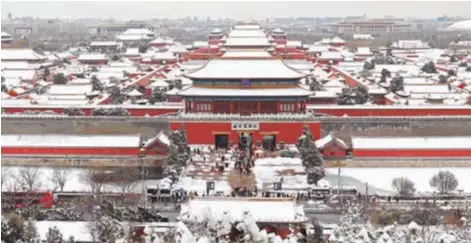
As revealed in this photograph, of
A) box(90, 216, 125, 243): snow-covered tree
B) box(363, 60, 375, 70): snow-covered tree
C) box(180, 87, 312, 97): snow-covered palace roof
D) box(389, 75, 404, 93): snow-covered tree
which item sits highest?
box(363, 60, 375, 70): snow-covered tree

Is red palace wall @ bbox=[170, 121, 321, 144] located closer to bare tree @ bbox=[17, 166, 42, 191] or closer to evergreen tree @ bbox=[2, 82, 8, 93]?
bare tree @ bbox=[17, 166, 42, 191]

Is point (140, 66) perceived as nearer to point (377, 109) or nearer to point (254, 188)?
point (377, 109)

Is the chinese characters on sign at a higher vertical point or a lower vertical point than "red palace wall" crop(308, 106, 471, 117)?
lower

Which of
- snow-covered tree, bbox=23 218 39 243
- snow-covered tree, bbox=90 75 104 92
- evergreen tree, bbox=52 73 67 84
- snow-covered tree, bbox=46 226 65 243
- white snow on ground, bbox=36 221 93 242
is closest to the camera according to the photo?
snow-covered tree, bbox=46 226 65 243

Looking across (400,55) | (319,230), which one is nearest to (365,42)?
(400,55)

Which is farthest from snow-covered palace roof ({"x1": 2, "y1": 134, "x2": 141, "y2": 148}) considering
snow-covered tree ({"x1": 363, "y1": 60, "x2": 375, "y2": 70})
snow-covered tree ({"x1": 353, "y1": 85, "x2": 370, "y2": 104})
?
snow-covered tree ({"x1": 363, "y1": 60, "x2": 375, "y2": 70})
